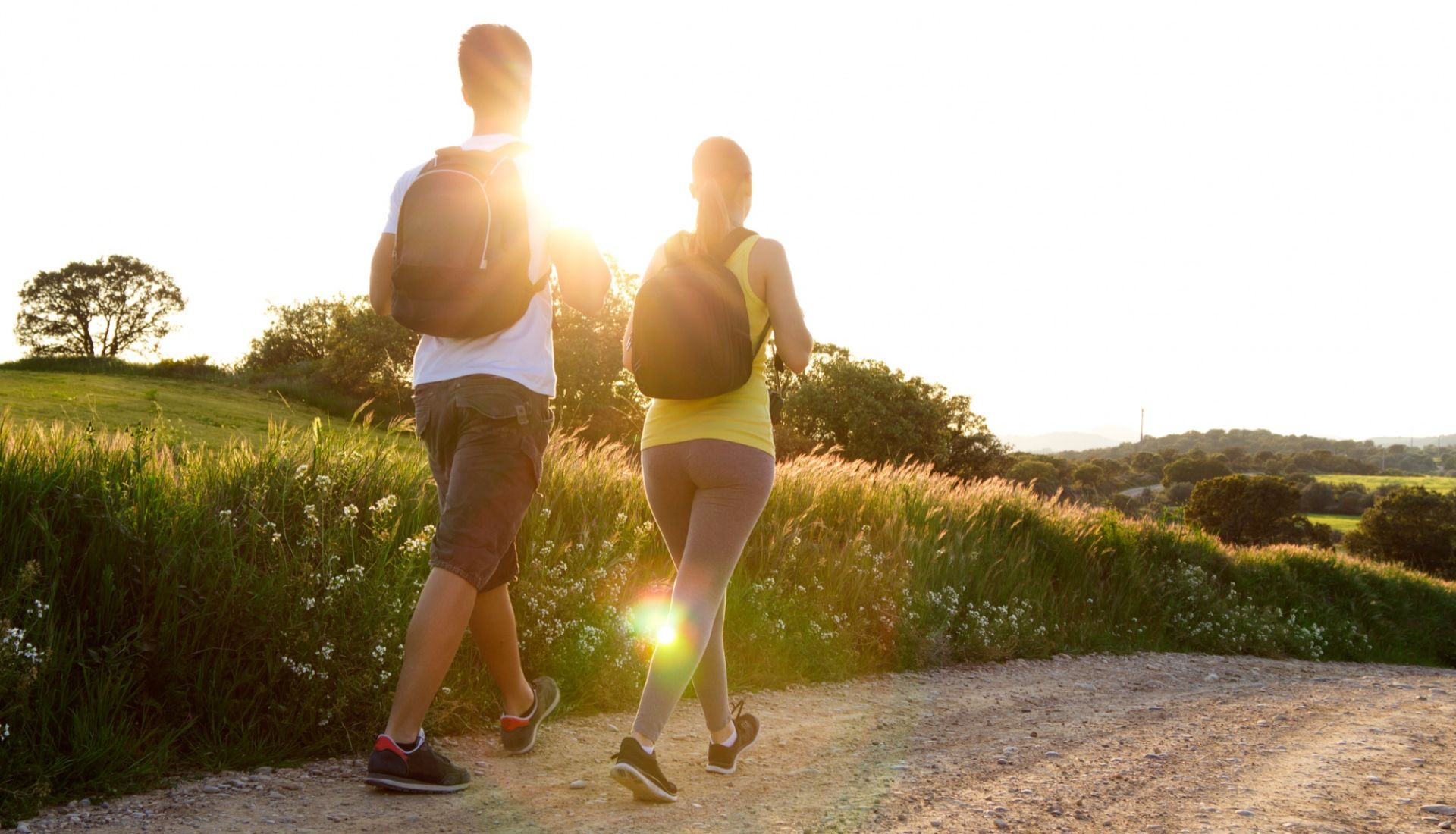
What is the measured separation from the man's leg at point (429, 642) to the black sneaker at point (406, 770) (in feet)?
0.34

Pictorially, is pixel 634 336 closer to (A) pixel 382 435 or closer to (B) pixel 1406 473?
(A) pixel 382 435

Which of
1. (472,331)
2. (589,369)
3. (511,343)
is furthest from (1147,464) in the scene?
(472,331)

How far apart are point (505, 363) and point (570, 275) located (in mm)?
385

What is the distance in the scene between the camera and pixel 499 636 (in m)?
3.75

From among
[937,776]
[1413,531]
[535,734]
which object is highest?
[535,734]

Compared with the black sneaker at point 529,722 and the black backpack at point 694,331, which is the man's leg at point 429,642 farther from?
the black backpack at point 694,331

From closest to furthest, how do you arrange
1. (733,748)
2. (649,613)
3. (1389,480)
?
(733,748), (649,613), (1389,480)

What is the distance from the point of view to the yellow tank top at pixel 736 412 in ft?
11.3

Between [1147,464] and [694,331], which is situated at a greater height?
[694,331]

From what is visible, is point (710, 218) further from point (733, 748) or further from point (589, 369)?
point (589, 369)

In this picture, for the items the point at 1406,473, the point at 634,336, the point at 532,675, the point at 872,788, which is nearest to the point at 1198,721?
the point at 872,788

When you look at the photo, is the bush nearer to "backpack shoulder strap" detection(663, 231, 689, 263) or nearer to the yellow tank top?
the yellow tank top

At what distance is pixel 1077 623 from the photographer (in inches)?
368

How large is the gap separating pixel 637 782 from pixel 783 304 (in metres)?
1.74
